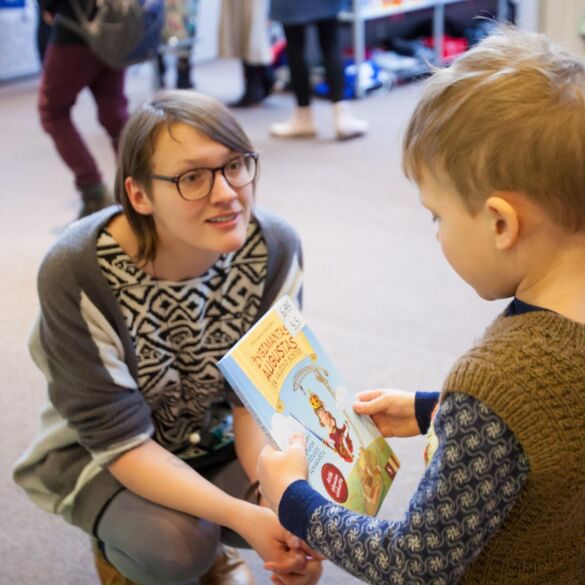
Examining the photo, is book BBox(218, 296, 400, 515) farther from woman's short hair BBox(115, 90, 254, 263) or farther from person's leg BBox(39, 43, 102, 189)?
person's leg BBox(39, 43, 102, 189)

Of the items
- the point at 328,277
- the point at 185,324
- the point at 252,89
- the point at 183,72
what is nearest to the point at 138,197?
the point at 185,324

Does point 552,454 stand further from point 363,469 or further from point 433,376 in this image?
point 433,376

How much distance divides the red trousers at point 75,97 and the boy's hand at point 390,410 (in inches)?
79.3

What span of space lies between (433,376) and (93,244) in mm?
1060

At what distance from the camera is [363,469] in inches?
45.1

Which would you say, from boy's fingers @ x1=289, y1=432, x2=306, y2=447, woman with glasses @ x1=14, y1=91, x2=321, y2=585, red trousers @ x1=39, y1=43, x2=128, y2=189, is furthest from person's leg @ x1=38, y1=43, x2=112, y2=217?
boy's fingers @ x1=289, y1=432, x2=306, y2=447

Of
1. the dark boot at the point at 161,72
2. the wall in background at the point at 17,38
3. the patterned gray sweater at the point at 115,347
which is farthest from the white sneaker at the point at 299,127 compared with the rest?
the patterned gray sweater at the point at 115,347

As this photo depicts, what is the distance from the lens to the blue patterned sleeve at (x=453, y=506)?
0.82m

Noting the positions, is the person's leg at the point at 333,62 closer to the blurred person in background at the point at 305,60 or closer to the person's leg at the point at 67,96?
the blurred person in background at the point at 305,60

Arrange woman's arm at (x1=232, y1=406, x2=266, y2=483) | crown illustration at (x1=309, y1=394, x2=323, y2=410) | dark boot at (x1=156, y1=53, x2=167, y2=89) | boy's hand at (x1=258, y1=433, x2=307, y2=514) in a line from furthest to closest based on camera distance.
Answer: dark boot at (x1=156, y1=53, x2=167, y2=89), woman's arm at (x1=232, y1=406, x2=266, y2=483), crown illustration at (x1=309, y1=394, x2=323, y2=410), boy's hand at (x1=258, y1=433, x2=307, y2=514)

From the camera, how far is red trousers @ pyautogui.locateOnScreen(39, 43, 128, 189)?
113 inches

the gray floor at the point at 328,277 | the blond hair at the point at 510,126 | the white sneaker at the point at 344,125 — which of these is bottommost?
the gray floor at the point at 328,277

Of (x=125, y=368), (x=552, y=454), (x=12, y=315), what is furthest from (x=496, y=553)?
(x=12, y=315)

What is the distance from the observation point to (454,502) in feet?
2.72
